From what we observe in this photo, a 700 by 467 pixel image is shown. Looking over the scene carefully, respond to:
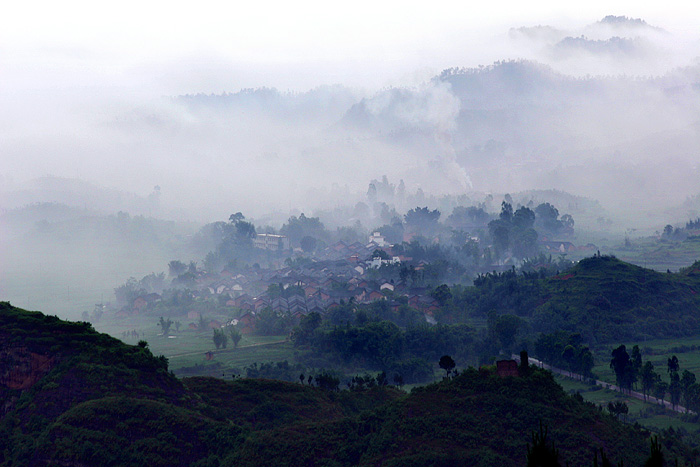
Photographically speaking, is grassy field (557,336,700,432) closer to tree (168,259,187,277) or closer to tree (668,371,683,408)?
tree (668,371,683,408)

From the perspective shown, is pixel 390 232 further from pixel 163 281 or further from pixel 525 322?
pixel 525 322

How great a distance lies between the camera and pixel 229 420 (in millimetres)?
50688

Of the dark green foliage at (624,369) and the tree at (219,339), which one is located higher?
the tree at (219,339)

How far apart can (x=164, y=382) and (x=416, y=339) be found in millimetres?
34436

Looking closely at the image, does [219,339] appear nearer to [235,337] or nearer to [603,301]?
[235,337]

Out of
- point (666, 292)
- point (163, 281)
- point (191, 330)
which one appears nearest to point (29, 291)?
point (163, 281)

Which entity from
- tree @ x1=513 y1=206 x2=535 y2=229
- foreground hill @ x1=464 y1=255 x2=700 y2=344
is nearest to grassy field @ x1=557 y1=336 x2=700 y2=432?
foreground hill @ x1=464 y1=255 x2=700 y2=344

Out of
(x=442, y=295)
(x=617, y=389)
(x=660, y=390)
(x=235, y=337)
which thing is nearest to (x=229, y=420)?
(x=660, y=390)

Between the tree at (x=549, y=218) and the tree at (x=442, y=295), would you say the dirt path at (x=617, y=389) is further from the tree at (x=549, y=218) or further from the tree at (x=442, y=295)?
the tree at (x=549, y=218)

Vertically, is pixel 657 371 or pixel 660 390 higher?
pixel 657 371

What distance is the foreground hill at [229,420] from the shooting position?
144 ft

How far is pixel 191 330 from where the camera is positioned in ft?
341

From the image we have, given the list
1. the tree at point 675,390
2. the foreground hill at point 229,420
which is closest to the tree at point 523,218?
the tree at point 675,390

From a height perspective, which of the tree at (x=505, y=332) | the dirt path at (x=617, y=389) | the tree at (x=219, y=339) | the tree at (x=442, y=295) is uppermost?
the tree at (x=442, y=295)
